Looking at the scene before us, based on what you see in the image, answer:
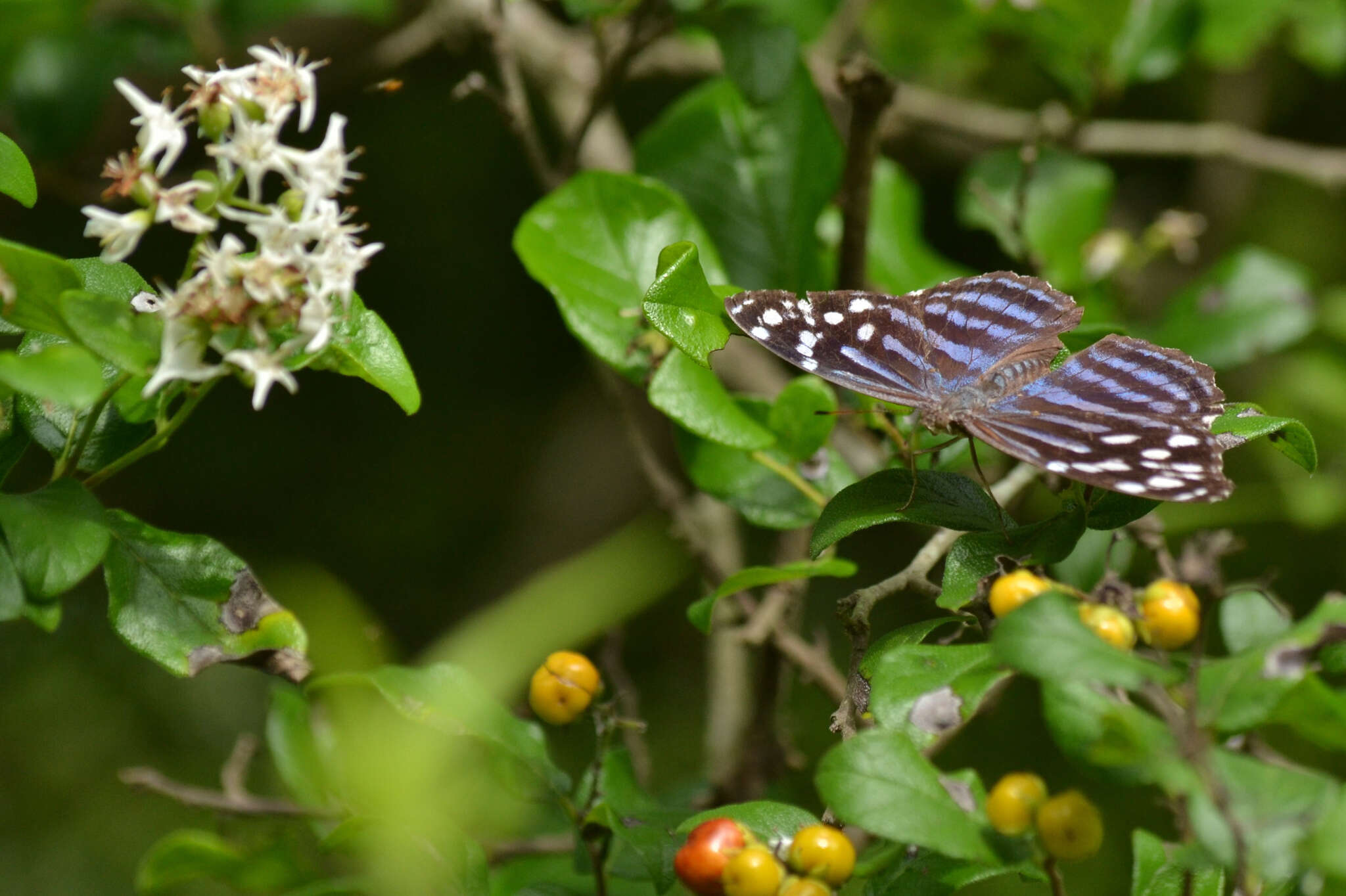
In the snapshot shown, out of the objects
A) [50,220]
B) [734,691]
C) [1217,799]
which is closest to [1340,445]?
[734,691]

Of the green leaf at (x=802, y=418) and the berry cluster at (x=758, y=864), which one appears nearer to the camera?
the berry cluster at (x=758, y=864)

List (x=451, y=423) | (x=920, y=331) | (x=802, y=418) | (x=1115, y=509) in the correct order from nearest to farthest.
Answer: (x=1115, y=509), (x=802, y=418), (x=920, y=331), (x=451, y=423)

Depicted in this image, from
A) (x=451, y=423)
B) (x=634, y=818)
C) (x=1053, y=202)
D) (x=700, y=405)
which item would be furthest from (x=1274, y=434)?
(x=451, y=423)

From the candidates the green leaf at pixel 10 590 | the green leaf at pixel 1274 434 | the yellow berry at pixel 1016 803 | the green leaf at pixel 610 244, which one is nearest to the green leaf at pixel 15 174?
the green leaf at pixel 10 590

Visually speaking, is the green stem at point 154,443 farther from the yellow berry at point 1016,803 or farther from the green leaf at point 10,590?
the yellow berry at point 1016,803

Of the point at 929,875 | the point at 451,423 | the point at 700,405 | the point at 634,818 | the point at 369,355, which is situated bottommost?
the point at 451,423

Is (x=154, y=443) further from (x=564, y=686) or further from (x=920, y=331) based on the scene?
(x=920, y=331)
